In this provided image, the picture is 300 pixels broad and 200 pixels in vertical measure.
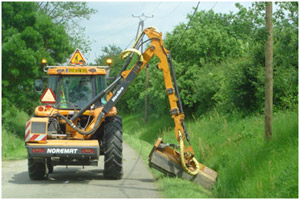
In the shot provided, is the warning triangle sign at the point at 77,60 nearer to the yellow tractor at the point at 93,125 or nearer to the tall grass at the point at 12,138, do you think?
the yellow tractor at the point at 93,125

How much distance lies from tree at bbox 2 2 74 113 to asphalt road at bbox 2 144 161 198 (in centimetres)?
1054

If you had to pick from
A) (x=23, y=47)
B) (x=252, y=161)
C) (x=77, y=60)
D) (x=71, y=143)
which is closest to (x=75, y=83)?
(x=77, y=60)

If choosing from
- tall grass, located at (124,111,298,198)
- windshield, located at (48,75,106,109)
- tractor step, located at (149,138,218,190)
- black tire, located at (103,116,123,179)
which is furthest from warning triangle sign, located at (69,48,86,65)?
tall grass, located at (124,111,298,198)

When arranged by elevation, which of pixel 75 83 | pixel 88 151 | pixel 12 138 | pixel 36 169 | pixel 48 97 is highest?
pixel 75 83

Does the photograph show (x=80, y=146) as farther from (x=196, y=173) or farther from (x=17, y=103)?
(x=17, y=103)

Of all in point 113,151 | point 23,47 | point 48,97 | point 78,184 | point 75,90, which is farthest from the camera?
point 23,47

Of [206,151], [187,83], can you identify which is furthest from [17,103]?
[206,151]

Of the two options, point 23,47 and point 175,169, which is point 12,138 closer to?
point 23,47

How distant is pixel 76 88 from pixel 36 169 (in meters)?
2.44

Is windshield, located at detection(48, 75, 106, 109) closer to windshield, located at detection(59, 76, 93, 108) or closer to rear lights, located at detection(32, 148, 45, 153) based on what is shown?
windshield, located at detection(59, 76, 93, 108)

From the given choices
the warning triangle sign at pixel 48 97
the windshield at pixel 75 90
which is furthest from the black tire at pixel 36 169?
the windshield at pixel 75 90

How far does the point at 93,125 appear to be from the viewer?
42.3 feet

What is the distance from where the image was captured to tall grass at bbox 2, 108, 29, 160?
2101cm

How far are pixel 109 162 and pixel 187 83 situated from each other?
19.1m
